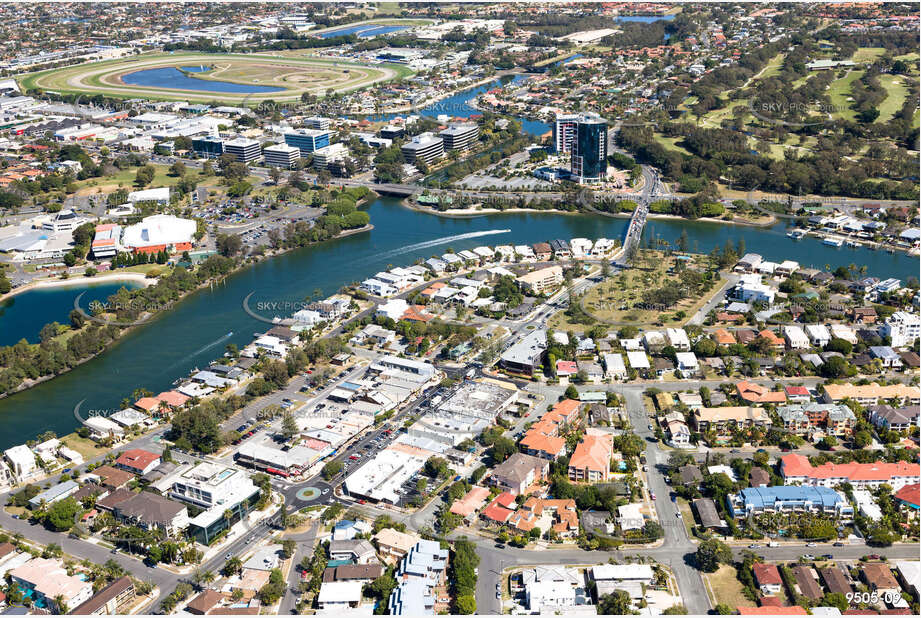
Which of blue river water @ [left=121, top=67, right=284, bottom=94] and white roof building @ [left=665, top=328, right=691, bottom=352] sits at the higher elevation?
blue river water @ [left=121, top=67, right=284, bottom=94]

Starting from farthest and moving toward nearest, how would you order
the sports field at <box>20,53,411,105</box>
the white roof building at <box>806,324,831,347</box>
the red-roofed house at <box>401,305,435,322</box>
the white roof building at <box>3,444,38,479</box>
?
1. the sports field at <box>20,53,411,105</box>
2. the red-roofed house at <box>401,305,435,322</box>
3. the white roof building at <box>806,324,831,347</box>
4. the white roof building at <box>3,444,38,479</box>

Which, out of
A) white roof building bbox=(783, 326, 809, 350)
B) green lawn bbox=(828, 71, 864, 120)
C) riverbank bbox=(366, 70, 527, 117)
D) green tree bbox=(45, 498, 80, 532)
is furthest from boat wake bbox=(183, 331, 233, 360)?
green lawn bbox=(828, 71, 864, 120)

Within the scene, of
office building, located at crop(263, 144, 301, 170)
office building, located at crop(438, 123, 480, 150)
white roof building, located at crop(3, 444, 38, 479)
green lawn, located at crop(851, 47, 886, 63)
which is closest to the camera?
white roof building, located at crop(3, 444, 38, 479)

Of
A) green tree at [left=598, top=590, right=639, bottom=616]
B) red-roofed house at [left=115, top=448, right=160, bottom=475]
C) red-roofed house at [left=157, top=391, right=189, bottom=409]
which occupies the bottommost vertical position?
green tree at [left=598, top=590, right=639, bottom=616]

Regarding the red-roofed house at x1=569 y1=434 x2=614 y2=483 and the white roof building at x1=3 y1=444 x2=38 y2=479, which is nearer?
the red-roofed house at x1=569 y1=434 x2=614 y2=483

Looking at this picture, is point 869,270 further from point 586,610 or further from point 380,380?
point 586,610

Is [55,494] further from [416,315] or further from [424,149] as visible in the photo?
[424,149]

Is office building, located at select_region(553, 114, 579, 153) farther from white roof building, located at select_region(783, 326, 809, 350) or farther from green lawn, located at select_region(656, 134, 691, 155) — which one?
white roof building, located at select_region(783, 326, 809, 350)
